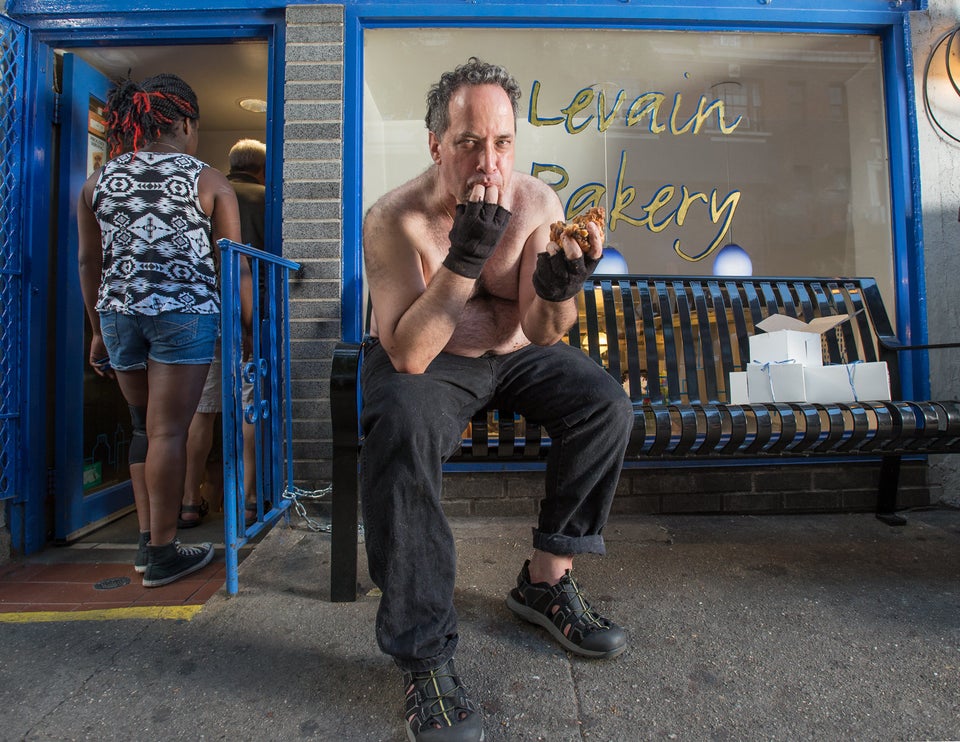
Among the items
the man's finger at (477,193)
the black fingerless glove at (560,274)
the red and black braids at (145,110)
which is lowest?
the black fingerless glove at (560,274)

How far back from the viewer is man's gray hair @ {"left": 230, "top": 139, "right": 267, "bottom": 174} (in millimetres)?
3758

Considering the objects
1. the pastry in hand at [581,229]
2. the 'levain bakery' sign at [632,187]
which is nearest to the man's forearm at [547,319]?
the pastry in hand at [581,229]

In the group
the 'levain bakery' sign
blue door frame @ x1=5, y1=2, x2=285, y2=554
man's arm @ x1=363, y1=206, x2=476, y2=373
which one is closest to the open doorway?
blue door frame @ x1=5, y1=2, x2=285, y2=554

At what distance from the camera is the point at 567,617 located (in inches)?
65.7

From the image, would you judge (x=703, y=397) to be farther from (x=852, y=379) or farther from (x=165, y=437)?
(x=165, y=437)

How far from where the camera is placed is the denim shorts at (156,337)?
2.36 m

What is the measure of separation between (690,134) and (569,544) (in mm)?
3066

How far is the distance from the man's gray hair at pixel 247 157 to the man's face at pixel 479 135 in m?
2.57

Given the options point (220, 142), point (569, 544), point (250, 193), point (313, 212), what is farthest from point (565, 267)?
point (220, 142)

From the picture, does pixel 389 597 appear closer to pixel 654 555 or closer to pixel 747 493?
pixel 654 555

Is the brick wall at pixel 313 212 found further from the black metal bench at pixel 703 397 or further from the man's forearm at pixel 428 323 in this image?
the man's forearm at pixel 428 323

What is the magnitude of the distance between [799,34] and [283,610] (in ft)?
12.9

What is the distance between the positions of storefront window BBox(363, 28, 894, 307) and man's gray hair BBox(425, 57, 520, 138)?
59.2 inches

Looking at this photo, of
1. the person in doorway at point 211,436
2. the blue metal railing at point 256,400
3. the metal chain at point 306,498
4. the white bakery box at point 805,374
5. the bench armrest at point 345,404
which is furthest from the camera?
the person in doorway at point 211,436
